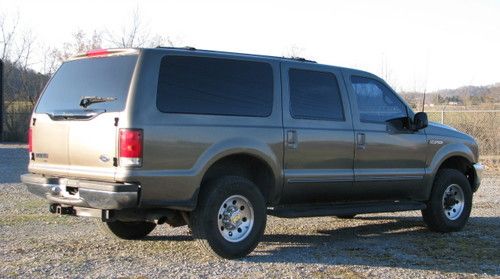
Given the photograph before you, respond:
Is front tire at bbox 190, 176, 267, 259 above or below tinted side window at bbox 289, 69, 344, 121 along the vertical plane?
below

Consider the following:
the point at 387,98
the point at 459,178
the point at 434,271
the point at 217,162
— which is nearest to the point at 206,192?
the point at 217,162

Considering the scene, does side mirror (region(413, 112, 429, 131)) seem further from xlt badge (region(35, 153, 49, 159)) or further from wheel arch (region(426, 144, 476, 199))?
xlt badge (region(35, 153, 49, 159))

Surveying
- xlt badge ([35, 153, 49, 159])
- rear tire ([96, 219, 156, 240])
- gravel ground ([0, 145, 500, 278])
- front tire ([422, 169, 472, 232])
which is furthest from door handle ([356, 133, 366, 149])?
xlt badge ([35, 153, 49, 159])

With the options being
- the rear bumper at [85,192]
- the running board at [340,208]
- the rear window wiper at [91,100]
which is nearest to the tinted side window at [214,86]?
the rear window wiper at [91,100]

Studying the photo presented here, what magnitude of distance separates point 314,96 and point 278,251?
6.02 ft

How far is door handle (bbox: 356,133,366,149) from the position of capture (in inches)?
320

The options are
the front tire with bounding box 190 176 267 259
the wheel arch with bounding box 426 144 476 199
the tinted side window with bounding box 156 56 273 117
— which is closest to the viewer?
the tinted side window with bounding box 156 56 273 117

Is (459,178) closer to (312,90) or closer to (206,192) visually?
(312,90)

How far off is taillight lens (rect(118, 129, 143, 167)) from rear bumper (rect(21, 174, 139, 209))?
0.70ft

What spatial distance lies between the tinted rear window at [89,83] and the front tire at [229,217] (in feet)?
4.21

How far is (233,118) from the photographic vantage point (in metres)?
6.98

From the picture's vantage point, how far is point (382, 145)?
8422mm

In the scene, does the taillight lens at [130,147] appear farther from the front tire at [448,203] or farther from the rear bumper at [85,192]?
the front tire at [448,203]

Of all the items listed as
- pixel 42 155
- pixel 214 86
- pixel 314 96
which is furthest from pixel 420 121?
pixel 42 155
